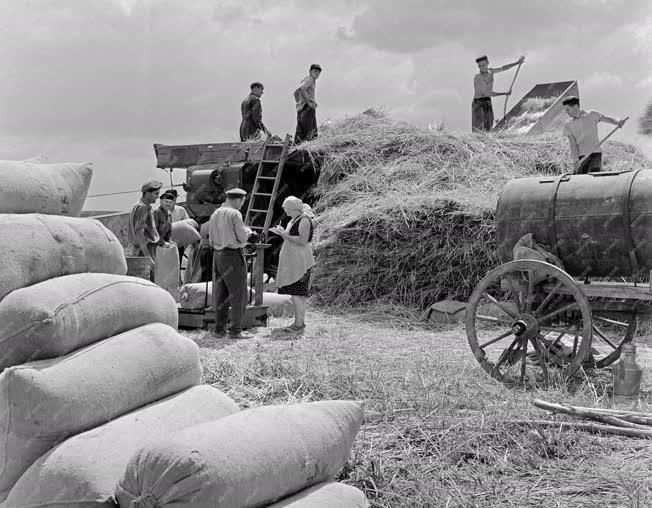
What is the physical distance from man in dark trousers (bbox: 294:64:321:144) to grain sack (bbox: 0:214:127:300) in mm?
10274

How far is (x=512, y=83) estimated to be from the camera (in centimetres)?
1455

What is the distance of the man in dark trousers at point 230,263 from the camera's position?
8719mm

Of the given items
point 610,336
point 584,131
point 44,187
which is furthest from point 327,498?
point 584,131

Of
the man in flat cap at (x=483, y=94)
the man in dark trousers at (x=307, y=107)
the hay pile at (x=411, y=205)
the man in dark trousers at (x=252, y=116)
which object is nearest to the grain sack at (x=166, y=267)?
the hay pile at (x=411, y=205)

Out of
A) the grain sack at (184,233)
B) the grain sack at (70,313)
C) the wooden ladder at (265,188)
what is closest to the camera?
the grain sack at (70,313)

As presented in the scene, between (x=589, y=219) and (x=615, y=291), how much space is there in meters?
0.67

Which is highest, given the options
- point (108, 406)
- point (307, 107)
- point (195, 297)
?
point (307, 107)

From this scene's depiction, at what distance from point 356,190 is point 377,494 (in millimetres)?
9245

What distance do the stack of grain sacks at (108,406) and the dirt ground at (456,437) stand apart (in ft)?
2.42

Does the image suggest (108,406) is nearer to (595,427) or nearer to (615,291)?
(595,427)

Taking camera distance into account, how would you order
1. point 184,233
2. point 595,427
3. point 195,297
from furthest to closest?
point 184,233 → point 195,297 → point 595,427

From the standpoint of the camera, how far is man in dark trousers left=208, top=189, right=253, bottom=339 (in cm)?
872

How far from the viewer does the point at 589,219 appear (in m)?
6.62

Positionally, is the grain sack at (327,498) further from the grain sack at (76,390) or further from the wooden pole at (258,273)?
the wooden pole at (258,273)
